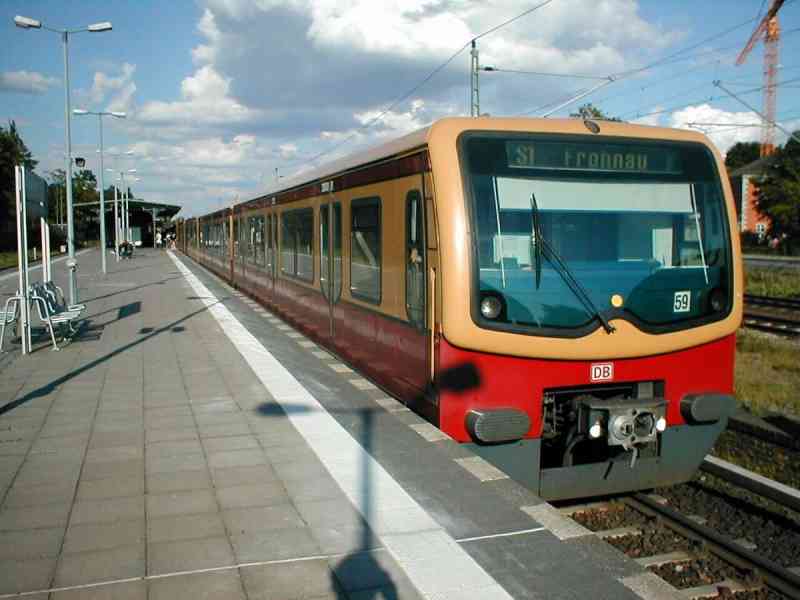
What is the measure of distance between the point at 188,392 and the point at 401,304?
299 centimetres

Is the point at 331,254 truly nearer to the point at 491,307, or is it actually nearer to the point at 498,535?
the point at 491,307

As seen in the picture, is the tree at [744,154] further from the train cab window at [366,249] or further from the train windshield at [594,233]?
the train windshield at [594,233]

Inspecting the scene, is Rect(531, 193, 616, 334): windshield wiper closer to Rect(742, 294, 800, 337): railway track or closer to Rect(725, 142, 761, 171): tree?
Rect(742, 294, 800, 337): railway track

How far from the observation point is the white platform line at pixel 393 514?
4.12 metres

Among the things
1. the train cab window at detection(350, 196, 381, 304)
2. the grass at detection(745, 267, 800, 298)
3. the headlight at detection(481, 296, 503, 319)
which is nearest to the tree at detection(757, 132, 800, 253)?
the grass at detection(745, 267, 800, 298)

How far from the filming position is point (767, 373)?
11805mm

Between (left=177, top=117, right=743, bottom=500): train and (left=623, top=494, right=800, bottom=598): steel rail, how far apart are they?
0.21m

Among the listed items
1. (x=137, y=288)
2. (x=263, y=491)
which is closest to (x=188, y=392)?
(x=263, y=491)

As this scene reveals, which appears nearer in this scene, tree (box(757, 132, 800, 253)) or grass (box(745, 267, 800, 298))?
grass (box(745, 267, 800, 298))

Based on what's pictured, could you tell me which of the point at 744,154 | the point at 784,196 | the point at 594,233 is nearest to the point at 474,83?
the point at 594,233

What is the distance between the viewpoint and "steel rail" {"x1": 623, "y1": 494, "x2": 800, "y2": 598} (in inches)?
191

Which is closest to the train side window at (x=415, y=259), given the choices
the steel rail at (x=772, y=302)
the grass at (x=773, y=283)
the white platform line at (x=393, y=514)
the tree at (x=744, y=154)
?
the white platform line at (x=393, y=514)

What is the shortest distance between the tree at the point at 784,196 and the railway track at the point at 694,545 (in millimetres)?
52154

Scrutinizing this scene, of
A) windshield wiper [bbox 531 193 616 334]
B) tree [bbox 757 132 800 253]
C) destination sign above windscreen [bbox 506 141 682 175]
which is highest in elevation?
tree [bbox 757 132 800 253]
